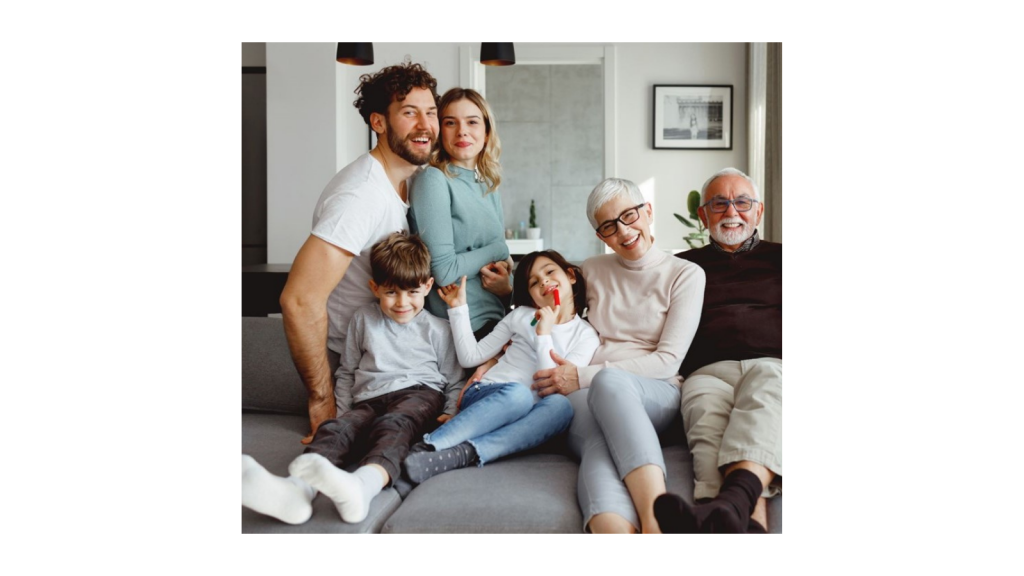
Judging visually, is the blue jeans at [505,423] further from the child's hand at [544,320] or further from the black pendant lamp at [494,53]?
the black pendant lamp at [494,53]

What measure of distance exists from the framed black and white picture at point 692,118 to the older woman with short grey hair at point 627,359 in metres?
3.77

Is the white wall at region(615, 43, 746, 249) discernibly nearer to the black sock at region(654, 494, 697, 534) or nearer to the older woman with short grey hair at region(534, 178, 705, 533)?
the older woman with short grey hair at region(534, 178, 705, 533)

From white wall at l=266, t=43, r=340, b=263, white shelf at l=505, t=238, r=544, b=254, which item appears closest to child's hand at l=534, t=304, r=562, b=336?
white wall at l=266, t=43, r=340, b=263

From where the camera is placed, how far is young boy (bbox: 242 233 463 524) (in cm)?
167

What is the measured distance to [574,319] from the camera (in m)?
2.01

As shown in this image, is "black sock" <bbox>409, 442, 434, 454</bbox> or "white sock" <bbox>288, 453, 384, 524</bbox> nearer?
"white sock" <bbox>288, 453, 384, 524</bbox>

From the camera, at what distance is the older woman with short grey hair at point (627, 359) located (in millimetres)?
1448

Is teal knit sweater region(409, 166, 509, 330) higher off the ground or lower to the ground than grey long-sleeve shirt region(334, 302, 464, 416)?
higher

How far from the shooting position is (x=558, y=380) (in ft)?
6.04

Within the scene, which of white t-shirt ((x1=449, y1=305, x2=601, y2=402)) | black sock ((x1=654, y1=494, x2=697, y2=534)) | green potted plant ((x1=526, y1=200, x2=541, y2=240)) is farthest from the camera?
green potted plant ((x1=526, y1=200, x2=541, y2=240))

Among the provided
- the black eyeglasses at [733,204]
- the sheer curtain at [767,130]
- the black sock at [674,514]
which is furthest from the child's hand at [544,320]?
the sheer curtain at [767,130]

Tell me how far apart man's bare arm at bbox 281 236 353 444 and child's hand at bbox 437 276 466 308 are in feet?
0.89
